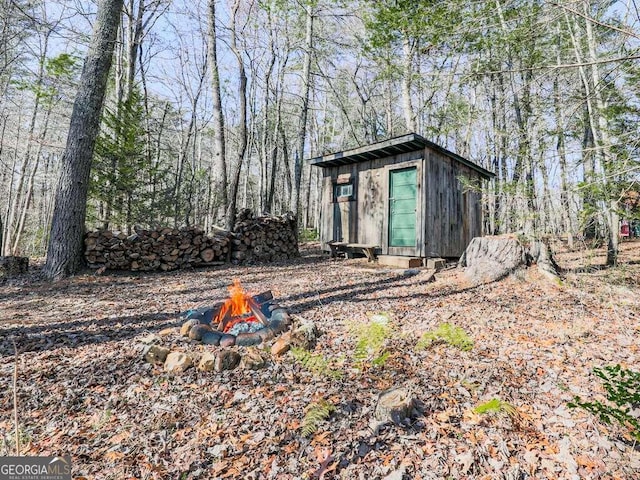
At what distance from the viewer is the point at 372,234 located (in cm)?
894

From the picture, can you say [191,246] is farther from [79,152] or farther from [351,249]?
[351,249]

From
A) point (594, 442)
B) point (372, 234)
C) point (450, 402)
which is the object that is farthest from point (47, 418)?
point (372, 234)

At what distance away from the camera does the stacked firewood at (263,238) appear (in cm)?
868

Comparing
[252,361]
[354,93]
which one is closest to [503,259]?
[252,361]

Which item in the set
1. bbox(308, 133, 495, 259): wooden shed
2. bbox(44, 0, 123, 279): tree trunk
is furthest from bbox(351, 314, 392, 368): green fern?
bbox(44, 0, 123, 279): tree trunk

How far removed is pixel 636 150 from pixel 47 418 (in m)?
5.88

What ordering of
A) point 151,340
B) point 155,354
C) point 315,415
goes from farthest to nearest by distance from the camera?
point 151,340
point 155,354
point 315,415

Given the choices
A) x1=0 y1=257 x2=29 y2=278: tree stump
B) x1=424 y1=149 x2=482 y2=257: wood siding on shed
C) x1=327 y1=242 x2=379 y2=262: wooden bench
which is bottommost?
x1=0 y1=257 x2=29 y2=278: tree stump

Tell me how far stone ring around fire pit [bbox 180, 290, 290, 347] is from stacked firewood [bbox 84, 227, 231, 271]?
3.76 meters

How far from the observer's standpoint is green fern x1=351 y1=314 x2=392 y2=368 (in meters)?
2.90

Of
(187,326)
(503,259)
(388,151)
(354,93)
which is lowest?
(187,326)

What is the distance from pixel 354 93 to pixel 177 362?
63.4ft

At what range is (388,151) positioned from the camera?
27.4ft

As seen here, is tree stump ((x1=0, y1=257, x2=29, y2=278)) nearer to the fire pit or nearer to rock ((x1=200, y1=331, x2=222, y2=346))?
the fire pit
